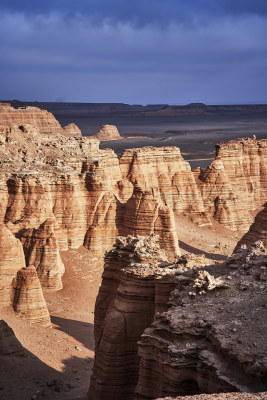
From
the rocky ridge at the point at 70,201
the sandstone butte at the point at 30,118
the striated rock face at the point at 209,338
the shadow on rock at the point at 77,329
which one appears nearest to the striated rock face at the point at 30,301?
the rocky ridge at the point at 70,201

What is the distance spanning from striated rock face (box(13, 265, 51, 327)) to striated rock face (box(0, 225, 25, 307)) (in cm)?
57

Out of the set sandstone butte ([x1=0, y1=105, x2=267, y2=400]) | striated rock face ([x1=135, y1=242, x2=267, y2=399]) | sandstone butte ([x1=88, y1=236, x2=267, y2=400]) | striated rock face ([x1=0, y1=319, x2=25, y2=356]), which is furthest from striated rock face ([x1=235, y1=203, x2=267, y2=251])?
striated rock face ([x1=135, y1=242, x2=267, y2=399])

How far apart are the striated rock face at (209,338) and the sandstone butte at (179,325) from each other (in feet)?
0.07

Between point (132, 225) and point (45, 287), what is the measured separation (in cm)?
783

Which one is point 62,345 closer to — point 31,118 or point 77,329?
point 77,329

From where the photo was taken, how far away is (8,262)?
122 feet

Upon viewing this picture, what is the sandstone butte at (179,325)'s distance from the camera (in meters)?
15.4

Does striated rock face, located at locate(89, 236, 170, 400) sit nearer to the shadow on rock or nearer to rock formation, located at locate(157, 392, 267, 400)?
rock formation, located at locate(157, 392, 267, 400)

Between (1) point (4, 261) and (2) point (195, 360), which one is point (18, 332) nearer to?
(1) point (4, 261)

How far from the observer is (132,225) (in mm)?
46844

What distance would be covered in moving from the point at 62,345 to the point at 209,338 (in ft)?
58.5

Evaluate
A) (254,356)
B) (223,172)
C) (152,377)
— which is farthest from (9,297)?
(223,172)

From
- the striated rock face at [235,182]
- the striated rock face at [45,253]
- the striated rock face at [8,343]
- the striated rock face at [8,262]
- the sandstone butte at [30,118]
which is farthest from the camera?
the sandstone butte at [30,118]

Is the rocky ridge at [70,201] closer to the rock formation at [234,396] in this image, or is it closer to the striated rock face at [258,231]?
the striated rock face at [258,231]
